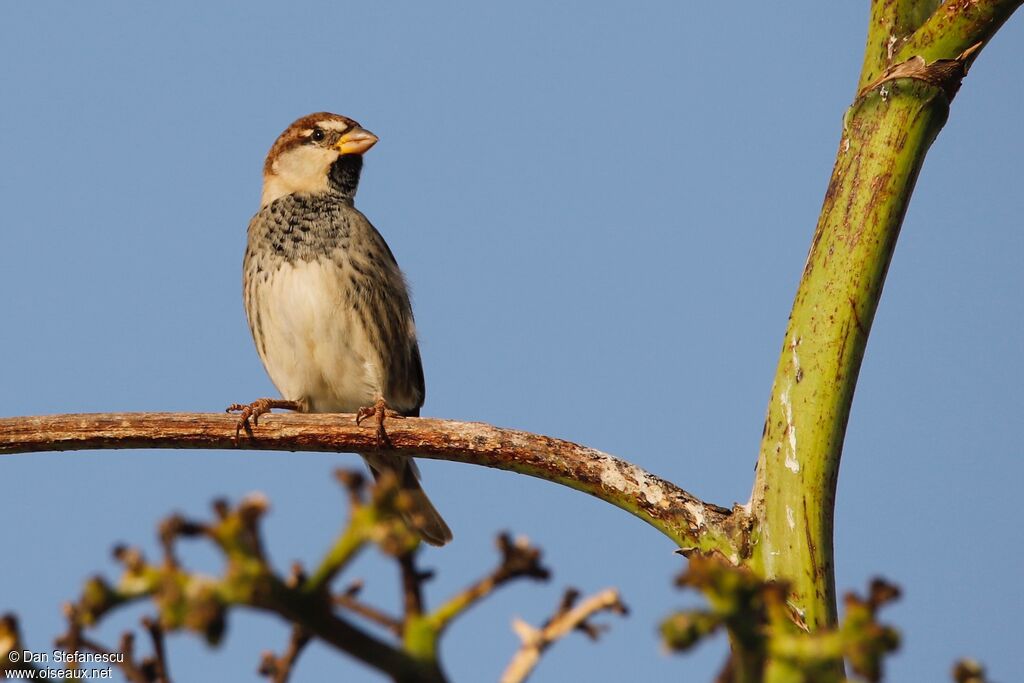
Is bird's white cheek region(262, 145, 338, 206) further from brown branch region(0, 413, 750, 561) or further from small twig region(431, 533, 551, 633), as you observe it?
small twig region(431, 533, 551, 633)

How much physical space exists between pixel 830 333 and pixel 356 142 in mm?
3608

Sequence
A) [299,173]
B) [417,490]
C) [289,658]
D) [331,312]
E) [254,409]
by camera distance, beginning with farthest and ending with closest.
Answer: [299,173] < [417,490] < [331,312] < [254,409] < [289,658]

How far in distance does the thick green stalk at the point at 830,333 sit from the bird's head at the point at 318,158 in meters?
3.34

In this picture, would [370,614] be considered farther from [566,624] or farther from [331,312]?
[331,312]

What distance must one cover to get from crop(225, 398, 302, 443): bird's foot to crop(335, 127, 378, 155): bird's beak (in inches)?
44.1

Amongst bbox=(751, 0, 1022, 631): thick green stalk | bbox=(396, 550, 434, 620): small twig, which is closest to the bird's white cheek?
bbox=(751, 0, 1022, 631): thick green stalk

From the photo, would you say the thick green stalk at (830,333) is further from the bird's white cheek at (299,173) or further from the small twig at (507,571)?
the bird's white cheek at (299,173)

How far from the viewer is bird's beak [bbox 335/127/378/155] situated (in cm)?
546

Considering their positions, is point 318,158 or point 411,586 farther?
point 318,158

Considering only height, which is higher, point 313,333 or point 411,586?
point 313,333

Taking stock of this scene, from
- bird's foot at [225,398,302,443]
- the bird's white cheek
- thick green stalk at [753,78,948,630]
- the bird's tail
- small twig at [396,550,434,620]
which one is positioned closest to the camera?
small twig at [396,550,434,620]

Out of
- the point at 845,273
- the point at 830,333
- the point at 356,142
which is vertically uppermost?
the point at 356,142

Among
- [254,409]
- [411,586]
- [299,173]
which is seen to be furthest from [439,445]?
[299,173]

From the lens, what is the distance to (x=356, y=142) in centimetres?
548
